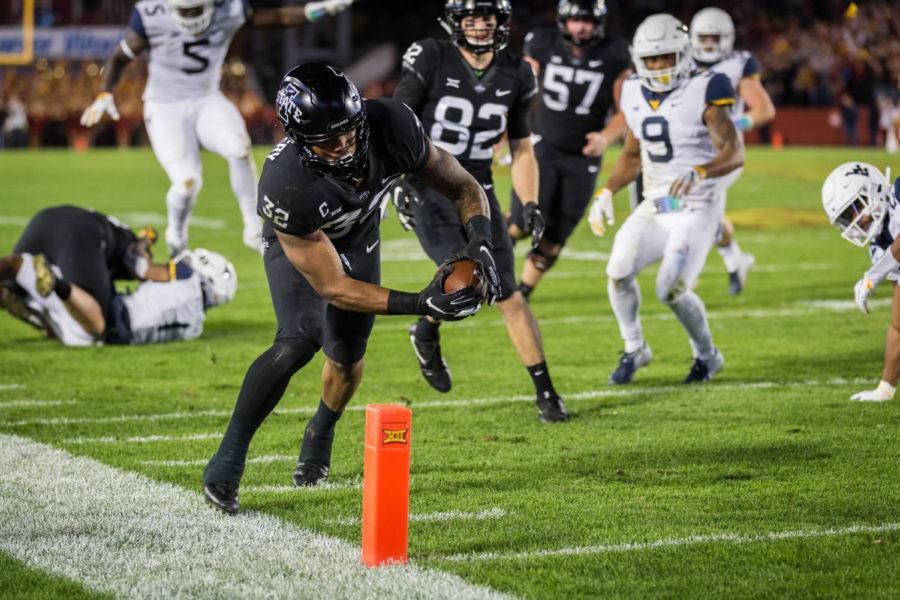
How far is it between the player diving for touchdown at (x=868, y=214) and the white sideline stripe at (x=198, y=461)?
2361 millimetres

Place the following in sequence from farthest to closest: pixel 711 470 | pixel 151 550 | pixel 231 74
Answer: pixel 231 74, pixel 711 470, pixel 151 550

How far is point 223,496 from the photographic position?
14.2ft

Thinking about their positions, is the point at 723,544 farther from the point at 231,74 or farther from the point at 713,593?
the point at 231,74

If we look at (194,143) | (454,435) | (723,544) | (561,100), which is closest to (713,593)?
(723,544)

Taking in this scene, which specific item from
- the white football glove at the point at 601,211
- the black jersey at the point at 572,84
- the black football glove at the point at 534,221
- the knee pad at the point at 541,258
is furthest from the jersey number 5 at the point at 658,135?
the knee pad at the point at 541,258

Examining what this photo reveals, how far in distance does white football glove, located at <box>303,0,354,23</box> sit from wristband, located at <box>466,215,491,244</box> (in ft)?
15.7

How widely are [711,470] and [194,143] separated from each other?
542cm

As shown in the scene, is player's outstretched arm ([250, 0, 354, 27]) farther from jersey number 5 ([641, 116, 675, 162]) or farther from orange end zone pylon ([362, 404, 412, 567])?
orange end zone pylon ([362, 404, 412, 567])

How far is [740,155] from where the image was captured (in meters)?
6.71

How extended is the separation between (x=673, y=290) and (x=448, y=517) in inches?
105

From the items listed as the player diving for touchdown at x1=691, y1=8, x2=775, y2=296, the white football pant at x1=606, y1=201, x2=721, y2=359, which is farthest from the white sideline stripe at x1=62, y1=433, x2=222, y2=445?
the player diving for touchdown at x1=691, y1=8, x2=775, y2=296

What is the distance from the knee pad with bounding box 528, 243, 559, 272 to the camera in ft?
28.3

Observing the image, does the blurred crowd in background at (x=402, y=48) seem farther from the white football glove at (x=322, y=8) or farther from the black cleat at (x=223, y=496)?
the black cleat at (x=223, y=496)

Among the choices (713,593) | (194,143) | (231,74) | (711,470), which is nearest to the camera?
(713,593)
